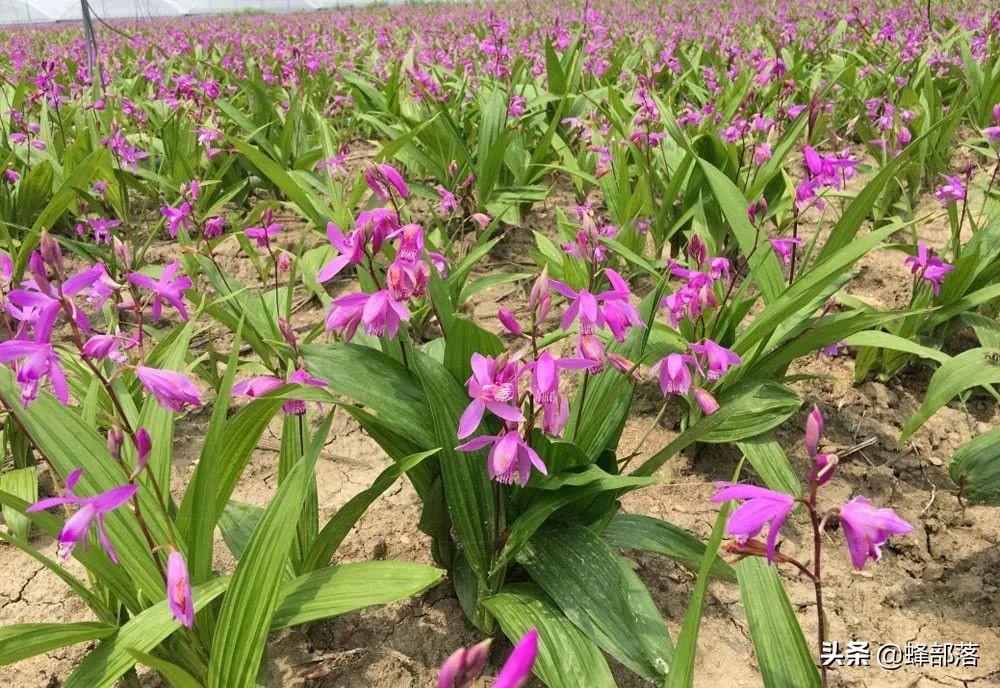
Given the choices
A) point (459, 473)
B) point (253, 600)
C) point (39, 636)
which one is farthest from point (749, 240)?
point (39, 636)

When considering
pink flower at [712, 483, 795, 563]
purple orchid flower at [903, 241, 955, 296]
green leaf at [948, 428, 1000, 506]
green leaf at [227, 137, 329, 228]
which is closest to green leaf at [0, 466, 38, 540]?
green leaf at [227, 137, 329, 228]

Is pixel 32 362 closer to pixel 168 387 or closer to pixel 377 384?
pixel 168 387

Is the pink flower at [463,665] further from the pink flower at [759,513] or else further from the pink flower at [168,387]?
the pink flower at [168,387]

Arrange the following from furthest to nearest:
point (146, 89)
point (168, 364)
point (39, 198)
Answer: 1. point (146, 89)
2. point (39, 198)
3. point (168, 364)

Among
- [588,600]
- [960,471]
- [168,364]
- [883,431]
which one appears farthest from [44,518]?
[883,431]

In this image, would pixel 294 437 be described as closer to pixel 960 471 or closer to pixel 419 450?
pixel 419 450

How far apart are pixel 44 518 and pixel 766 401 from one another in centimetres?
167

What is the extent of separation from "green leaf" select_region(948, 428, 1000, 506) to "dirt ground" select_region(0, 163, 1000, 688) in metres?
0.21

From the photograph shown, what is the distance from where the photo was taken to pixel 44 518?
1.23 meters

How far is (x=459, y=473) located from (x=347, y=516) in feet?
0.82

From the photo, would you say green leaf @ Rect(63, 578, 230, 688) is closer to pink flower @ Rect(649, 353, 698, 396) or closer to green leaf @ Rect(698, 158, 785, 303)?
pink flower @ Rect(649, 353, 698, 396)

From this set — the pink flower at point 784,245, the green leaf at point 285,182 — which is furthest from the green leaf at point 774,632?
the green leaf at point 285,182

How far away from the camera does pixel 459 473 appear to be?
146 centimetres

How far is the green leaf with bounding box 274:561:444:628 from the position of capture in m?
1.28
